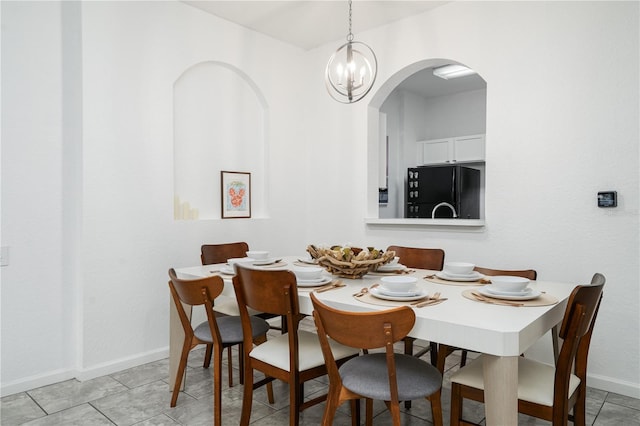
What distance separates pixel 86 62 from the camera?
2.81m

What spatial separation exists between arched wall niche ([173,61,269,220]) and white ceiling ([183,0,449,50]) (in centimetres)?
44

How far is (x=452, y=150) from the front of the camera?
19.8 feet

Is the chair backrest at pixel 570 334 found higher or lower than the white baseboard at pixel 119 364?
higher

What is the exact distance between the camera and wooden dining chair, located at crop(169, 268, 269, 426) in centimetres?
206

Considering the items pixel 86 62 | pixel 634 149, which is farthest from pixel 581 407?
pixel 86 62

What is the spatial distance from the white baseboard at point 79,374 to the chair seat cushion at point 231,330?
100 cm

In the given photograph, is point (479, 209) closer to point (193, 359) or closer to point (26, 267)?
point (193, 359)

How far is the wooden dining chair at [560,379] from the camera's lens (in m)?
1.45

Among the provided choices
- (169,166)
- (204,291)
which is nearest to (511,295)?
(204,291)

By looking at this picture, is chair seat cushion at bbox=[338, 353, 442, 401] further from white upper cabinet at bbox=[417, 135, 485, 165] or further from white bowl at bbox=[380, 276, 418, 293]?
white upper cabinet at bbox=[417, 135, 485, 165]

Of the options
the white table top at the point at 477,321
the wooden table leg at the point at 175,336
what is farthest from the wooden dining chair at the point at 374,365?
the wooden table leg at the point at 175,336

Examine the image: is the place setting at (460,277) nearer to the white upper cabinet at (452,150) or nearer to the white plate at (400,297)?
the white plate at (400,297)

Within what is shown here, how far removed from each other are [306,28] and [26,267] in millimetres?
2898

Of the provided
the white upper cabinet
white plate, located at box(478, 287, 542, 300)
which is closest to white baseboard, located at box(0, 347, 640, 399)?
white plate, located at box(478, 287, 542, 300)
